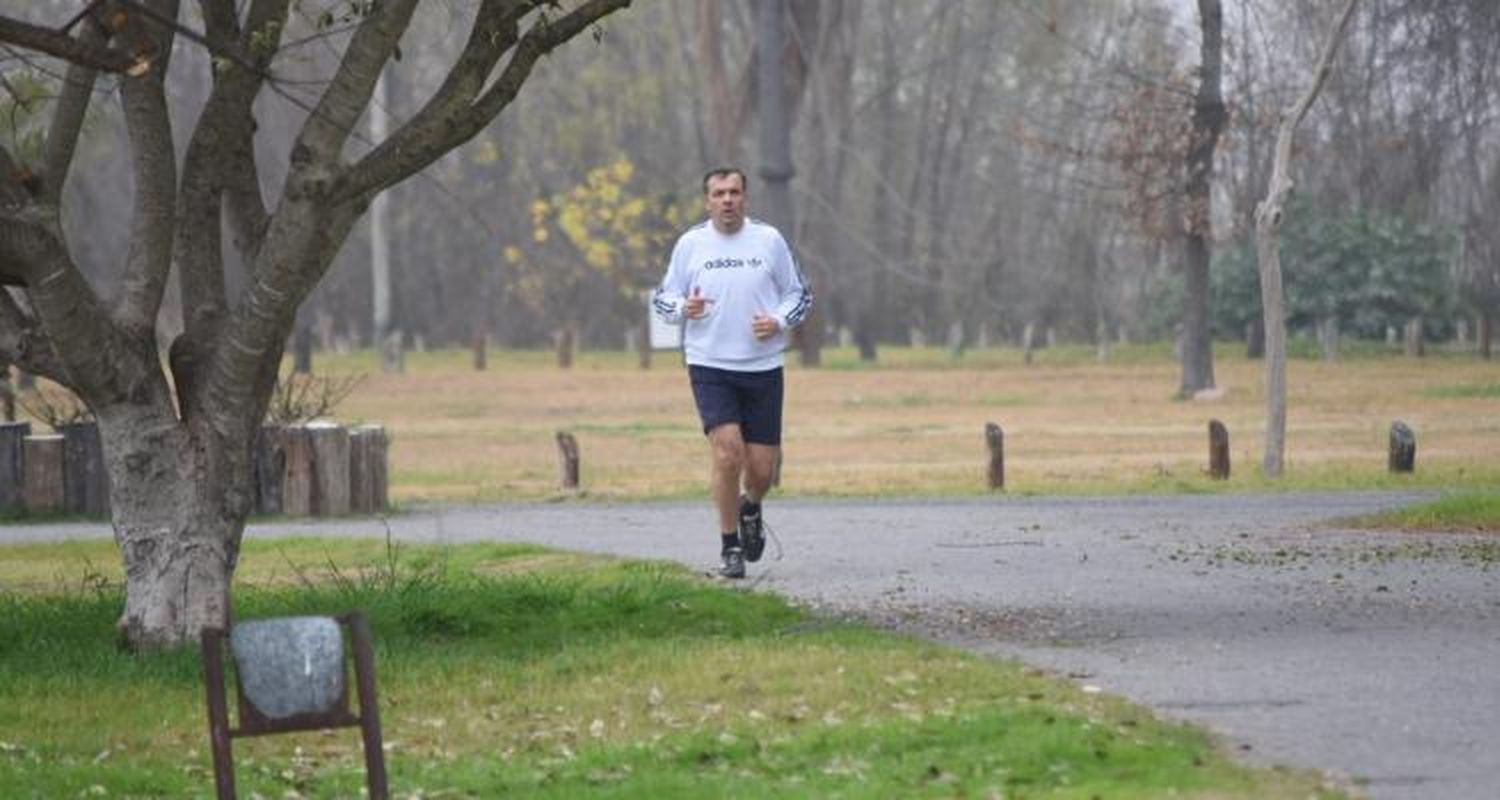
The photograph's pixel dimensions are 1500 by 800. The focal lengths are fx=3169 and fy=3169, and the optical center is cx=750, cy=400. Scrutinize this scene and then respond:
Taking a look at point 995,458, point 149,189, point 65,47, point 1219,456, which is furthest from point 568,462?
point 65,47

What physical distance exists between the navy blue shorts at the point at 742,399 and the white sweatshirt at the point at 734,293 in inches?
2.2

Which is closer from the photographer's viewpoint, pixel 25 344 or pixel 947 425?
pixel 25 344

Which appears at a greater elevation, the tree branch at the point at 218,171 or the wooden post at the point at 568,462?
the tree branch at the point at 218,171

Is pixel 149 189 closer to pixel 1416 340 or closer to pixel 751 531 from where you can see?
pixel 751 531

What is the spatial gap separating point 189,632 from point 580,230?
79.7m

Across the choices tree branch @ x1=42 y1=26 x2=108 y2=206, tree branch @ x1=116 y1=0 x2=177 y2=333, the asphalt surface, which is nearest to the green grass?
the asphalt surface

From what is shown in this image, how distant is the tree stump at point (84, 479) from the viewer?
26.8 metres

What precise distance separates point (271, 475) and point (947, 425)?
21565 millimetres

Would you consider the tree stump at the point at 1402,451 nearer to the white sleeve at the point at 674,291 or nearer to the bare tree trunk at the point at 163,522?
the white sleeve at the point at 674,291

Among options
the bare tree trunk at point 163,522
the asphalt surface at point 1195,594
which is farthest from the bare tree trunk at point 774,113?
the bare tree trunk at point 163,522

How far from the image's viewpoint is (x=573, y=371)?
247 feet

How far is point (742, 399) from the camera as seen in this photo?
17.1m

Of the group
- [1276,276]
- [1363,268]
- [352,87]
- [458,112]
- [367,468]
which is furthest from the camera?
[1363,268]

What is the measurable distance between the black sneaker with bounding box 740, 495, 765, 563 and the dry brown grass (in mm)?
11044
